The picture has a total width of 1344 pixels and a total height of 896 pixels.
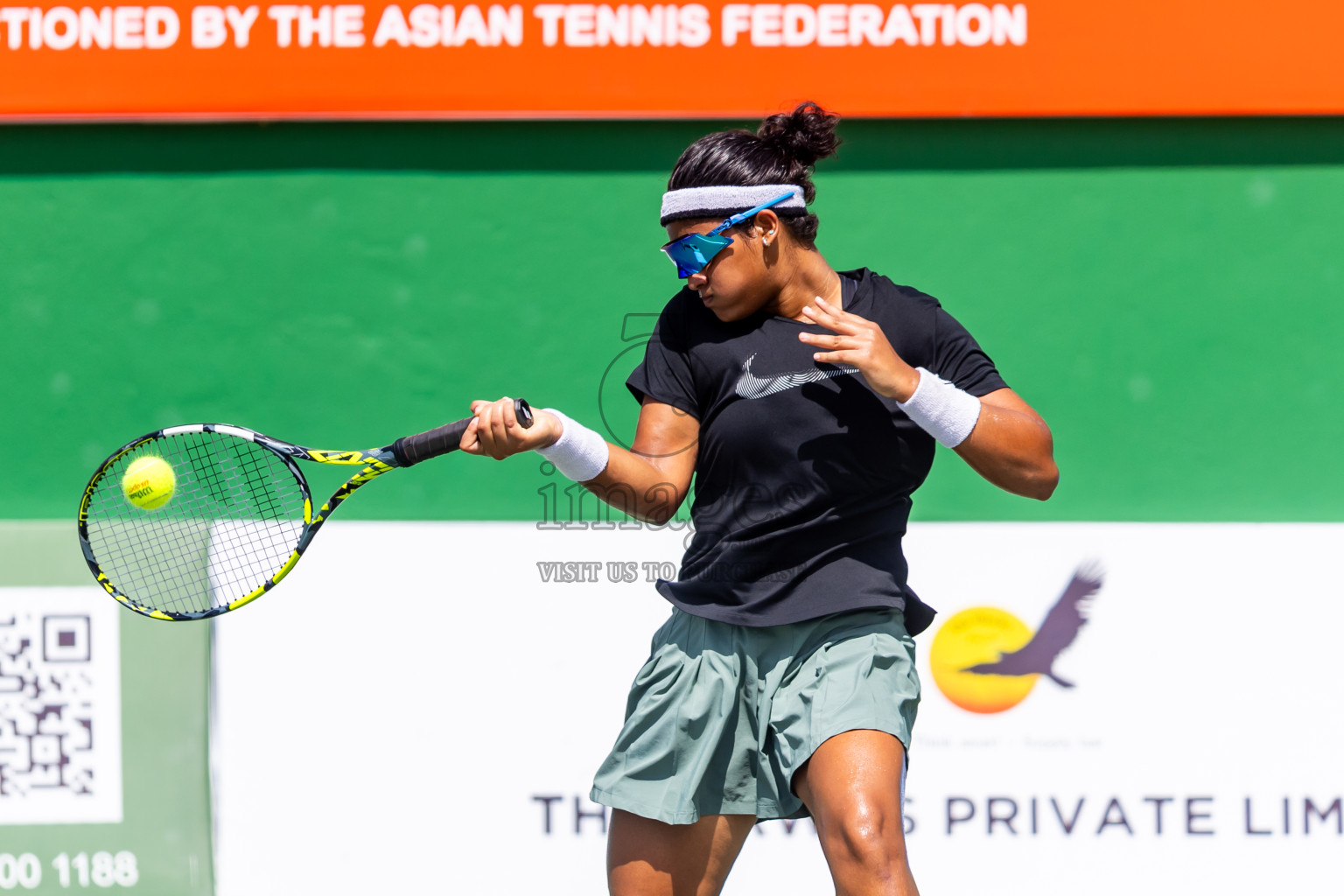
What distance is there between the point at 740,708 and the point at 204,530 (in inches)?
75.7

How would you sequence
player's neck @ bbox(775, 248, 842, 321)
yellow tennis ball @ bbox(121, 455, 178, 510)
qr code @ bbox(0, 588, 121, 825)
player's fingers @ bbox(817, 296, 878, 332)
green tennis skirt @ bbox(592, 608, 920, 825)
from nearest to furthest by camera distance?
player's fingers @ bbox(817, 296, 878, 332) → green tennis skirt @ bbox(592, 608, 920, 825) → player's neck @ bbox(775, 248, 842, 321) → yellow tennis ball @ bbox(121, 455, 178, 510) → qr code @ bbox(0, 588, 121, 825)

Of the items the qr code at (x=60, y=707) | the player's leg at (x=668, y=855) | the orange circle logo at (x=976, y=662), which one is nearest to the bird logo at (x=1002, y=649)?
the orange circle logo at (x=976, y=662)

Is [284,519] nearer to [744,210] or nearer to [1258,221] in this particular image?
[744,210]

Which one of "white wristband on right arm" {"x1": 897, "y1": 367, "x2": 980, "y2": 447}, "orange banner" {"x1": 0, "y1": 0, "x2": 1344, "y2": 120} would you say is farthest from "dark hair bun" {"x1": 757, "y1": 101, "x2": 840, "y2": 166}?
"orange banner" {"x1": 0, "y1": 0, "x2": 1344, "y2": 120}

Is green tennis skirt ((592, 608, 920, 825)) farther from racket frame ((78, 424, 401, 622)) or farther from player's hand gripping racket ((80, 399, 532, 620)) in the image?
player's hand gripping racket ((80, 399, 532, 620))

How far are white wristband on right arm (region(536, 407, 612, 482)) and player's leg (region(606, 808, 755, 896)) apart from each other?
0.67 m

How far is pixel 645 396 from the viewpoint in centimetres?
250

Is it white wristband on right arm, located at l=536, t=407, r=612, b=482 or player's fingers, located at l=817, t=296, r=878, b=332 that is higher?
player's fingers, located at l=817, t=296, r=878, b=332

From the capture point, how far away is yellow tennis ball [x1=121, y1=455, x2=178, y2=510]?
116 inches

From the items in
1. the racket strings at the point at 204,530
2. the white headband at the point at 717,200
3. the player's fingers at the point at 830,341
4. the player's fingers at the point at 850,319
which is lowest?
the racket strings at the point at 204,530

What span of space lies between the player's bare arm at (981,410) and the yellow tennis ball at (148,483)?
1621mm

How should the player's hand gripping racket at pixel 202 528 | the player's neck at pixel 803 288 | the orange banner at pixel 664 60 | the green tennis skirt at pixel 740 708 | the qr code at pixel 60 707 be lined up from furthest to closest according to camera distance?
the orange banner at pixel 664 60, the qr code at pixel 60 707, the player's hand gripping racket at pixel 202 528, the player's neck at pixel 803 288, the green tennis skirt at pixel 740 708

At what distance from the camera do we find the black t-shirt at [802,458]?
7.79 feet

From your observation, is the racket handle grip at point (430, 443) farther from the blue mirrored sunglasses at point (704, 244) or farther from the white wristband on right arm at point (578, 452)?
the blue mirrored sunglasses at point (704, 244)
